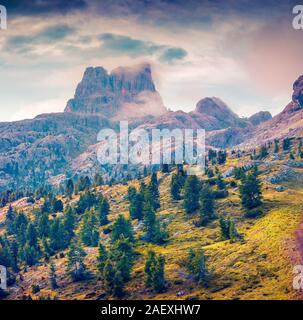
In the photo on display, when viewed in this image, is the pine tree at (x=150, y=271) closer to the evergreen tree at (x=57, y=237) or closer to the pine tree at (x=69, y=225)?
the evergreen tree at (x=57, y=237)

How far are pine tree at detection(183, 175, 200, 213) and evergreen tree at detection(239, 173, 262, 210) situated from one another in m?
24.7

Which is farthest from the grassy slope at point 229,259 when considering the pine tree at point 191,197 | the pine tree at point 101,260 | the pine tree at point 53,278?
the pine tree at point 101,260

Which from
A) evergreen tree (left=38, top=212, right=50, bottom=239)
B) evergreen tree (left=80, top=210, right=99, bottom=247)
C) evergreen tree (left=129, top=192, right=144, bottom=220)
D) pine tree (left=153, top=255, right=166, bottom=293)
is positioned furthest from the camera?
evergreen tree (left=38, top=212, right=50, bottom=239)

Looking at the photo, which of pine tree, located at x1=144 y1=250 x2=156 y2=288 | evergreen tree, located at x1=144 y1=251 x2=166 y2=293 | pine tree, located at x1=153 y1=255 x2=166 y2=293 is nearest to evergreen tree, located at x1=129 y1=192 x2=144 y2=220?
pine tree, located at x1=144 y1=250 x2=156 y2=288

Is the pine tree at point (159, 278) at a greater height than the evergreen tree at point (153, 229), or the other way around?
the evergreen tree at point (153, 229)

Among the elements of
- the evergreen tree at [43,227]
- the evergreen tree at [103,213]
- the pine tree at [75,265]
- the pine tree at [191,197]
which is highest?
the pine tree at [191,197]

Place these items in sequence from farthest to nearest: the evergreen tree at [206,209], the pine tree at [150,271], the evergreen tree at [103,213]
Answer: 1. the evergreen tree at [103,213]
2. the evergreen tree at [206,209]
3. the pine tree at [150,271]

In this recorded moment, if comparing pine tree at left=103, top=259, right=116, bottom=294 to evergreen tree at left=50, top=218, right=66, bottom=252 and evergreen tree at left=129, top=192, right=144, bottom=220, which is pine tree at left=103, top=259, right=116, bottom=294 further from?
evergreen tree at left=129, top=192, right=144, bottom=220

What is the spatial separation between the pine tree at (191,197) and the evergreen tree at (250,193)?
80.9 ft

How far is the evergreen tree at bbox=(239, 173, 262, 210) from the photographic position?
512 feet

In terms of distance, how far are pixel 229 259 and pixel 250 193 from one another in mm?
47564

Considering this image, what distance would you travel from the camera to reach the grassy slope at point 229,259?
9775 centimetres
